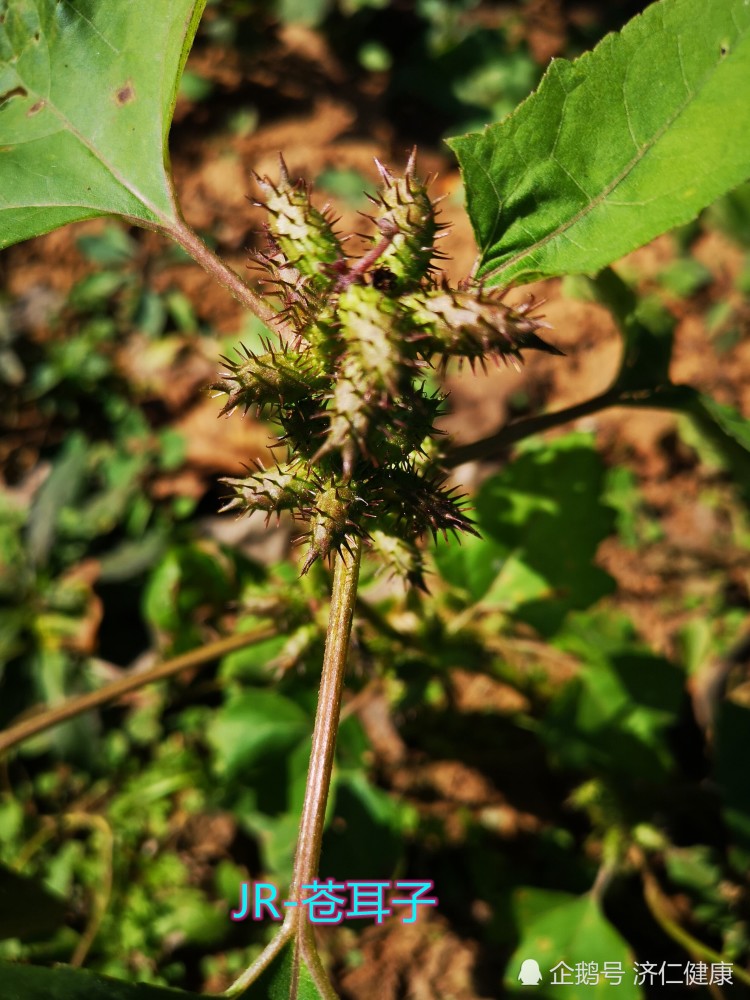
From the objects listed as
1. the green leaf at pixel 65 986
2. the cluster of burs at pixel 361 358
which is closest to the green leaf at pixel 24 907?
the green leaf at pixel 65 986

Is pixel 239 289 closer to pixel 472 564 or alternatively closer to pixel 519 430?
pixel 519 430

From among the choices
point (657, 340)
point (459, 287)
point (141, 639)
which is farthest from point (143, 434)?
point (459, 287)

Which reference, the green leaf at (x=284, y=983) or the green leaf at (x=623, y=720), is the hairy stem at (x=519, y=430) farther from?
the green leaf at (x=623, y=720)

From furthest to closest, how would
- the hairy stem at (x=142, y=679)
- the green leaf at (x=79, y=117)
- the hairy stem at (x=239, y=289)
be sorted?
the hairy stem at (x=142, y=679) → the green leaf at (x=79, y=117) → the hairy stem at (x=239, y=289)

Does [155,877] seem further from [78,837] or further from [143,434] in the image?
[143,434]

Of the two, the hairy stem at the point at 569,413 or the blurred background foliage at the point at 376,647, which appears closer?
the hairy stem at the point at 569,413

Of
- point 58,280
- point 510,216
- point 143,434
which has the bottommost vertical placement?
point 510,216
